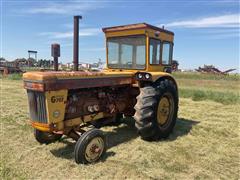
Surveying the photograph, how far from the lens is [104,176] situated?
4027mm

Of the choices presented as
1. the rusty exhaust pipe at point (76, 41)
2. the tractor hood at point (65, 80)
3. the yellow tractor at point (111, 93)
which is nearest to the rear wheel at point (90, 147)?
the yellow tractor at point (111, 93)

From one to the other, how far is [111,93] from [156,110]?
3.34ft

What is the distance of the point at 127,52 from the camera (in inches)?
248

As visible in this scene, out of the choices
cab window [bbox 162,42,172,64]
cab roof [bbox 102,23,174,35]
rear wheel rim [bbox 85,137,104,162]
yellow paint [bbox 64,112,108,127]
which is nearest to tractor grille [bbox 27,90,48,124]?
yellow paint [bbox 64,112,108,127]

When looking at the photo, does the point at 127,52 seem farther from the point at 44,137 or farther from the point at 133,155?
the point at 44,137

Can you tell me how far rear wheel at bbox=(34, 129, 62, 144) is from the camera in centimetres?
518

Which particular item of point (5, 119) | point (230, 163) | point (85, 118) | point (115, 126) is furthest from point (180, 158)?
point (5, 119)

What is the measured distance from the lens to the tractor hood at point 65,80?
4.21m

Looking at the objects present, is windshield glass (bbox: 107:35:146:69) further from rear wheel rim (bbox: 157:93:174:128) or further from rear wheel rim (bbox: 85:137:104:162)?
rear wheel rim (bbox: 85:137:104:162)

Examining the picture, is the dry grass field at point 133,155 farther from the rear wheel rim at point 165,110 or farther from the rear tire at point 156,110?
the rear wheel rim at point 165,110

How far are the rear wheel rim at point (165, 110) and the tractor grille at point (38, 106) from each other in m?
2.51

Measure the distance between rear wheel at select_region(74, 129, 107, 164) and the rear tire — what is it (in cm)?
100

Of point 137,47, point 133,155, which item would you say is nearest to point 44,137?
point 133,155

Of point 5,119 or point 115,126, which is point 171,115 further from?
point 5,119
